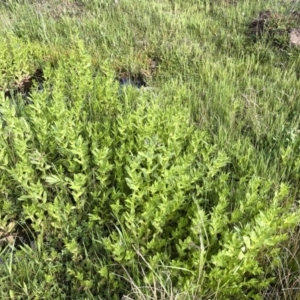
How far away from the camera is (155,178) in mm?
2566

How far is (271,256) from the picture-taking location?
7.39ft

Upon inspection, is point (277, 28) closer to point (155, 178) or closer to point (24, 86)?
point (24, 86)

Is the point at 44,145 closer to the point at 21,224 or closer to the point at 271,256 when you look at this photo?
the point at 21,224

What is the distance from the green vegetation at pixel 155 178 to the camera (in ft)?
6.90

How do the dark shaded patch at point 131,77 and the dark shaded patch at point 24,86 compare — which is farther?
the dark shaded patch at point 131,77

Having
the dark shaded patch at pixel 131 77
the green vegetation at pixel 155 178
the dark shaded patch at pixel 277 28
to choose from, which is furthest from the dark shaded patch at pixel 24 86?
the dark shaded patch at pixel 277 28

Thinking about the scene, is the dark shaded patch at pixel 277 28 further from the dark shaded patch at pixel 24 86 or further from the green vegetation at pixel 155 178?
the dark shaded patch at pixel 24 86

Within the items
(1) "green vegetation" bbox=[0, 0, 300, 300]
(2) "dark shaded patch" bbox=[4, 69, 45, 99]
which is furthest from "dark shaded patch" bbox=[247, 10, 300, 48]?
(2) "dark shaded patch" bbox=[4, 69, 45, 99]

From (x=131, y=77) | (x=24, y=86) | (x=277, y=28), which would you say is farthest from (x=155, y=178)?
(x=277, y=28)

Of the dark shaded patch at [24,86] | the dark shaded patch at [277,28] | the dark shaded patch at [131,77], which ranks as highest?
the dark shaded patch at [277,28]

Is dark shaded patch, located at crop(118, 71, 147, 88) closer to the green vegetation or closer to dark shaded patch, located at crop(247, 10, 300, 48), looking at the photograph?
the green vegetation

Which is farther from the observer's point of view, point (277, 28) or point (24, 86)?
A: point (277, 28)

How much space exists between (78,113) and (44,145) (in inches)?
19.0

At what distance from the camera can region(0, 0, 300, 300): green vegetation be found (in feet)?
6.90
